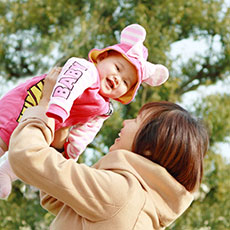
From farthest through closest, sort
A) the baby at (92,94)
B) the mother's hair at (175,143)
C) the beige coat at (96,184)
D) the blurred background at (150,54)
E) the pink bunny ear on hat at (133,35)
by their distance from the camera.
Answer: the blurred background at (150,54), the pink bunny ear on hat at (133,35), the baby at (92,94), the mother's hair at (175,143), the beige coat at (96,184)

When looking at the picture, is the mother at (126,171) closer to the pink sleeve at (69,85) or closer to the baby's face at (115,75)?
the pink sleeve at (69,85)

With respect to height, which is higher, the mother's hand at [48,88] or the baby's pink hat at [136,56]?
the mother's hand at [48,88]

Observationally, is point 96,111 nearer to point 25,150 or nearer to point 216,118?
point 25,150

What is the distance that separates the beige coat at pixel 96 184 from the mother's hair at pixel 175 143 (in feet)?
0.11

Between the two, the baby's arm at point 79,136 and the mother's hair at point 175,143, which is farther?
the baby's arm at point 79,136

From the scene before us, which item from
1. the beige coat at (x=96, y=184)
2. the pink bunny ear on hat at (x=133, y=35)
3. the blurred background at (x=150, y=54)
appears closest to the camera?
the beige coat at (x=96, y=184)

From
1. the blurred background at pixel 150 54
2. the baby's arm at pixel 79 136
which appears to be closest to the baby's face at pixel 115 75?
the baby's arm at pixel 79 136

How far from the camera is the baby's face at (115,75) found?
1420 mm

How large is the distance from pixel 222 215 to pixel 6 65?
137 inches

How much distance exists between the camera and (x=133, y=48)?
1481mm

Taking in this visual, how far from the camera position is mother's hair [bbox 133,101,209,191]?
1.22m

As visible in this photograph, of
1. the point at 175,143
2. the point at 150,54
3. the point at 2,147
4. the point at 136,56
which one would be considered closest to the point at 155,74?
the point at 136,56

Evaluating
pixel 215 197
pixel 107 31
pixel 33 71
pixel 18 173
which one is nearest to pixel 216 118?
pixel 215 197

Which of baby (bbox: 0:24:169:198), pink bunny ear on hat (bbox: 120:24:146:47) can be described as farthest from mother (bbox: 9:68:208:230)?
pink bunny ear on hat (bbox: 120:24:146:47)
